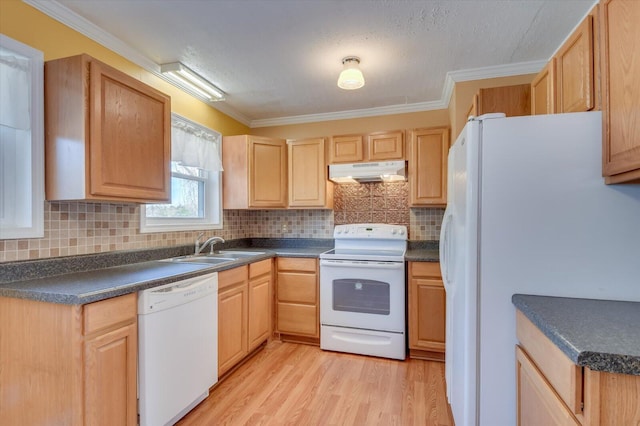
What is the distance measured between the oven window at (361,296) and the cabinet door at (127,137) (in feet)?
5.47

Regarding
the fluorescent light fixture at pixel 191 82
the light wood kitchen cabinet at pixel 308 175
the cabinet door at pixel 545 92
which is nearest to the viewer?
the cabinet door at pixel 545 92

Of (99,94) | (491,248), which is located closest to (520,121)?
(491,248)

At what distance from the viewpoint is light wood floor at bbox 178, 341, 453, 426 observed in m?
1.86

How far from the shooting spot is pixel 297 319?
2957 millimetres

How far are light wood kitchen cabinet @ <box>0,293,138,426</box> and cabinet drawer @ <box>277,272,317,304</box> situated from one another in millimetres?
1596

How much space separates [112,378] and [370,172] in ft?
8.05

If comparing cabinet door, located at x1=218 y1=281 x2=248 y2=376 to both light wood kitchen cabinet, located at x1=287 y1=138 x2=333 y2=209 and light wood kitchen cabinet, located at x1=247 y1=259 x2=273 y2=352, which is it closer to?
light wood kitchen cabinet, located at x1=247 y1=259 x2=273 y2=352

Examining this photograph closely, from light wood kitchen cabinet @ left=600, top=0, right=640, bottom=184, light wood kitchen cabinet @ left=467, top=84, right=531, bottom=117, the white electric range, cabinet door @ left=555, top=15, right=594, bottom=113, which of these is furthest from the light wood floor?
light wood kitchen cabinet @ left=467, top=84, right=531, bottom=117

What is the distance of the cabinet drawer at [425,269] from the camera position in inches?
102

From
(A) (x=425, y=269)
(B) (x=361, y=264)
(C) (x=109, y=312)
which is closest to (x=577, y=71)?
(A) (x=425, y=269)

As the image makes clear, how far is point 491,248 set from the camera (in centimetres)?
129

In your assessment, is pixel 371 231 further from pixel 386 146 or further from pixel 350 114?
A: pixel 350 114

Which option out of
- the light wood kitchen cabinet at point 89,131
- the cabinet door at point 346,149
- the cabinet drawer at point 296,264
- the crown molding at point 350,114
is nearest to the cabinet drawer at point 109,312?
the light wood kitchen cabinet at point 89,131

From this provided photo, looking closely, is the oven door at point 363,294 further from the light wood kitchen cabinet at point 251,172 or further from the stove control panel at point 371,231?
the light wood kitchen cabinet at point 251,172
